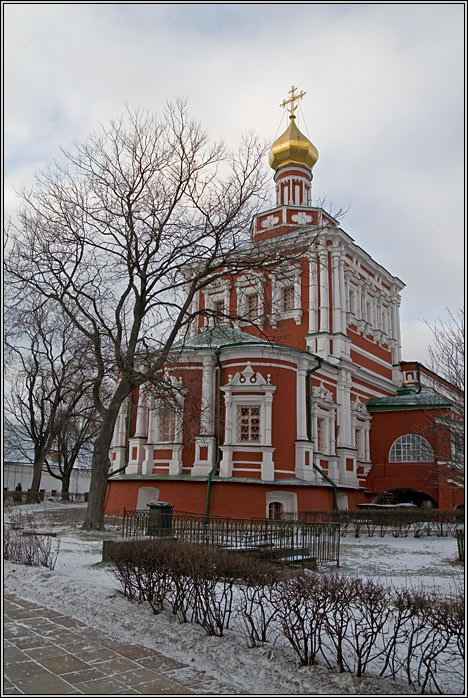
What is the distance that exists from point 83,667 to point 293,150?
3016 centimetres

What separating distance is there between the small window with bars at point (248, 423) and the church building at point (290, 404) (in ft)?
0.12

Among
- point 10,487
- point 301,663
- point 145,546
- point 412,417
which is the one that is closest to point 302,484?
point 412,417

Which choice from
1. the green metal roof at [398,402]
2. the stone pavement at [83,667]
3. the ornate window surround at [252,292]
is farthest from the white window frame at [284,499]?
the stone pavement at [83,667]

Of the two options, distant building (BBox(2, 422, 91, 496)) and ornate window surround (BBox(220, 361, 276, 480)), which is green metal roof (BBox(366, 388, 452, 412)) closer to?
ornate window surround (BBox(220, 361, 276, 480))

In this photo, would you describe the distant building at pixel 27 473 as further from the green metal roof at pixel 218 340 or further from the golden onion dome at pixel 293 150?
the golden onion dome at pixel 293 150

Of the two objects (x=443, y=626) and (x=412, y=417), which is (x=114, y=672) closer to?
(x=443, y=626)

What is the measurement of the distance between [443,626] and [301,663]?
1.31 metres

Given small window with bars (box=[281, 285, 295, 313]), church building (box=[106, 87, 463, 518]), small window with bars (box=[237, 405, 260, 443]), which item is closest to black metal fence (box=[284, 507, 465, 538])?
church building (box=[106, 87, 463, 518])

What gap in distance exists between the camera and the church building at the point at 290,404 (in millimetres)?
21344

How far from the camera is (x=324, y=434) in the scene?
82.4ft

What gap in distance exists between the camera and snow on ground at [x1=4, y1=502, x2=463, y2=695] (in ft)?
16.8

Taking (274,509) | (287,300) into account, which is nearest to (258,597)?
(274,509)

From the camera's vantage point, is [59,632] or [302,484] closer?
[59,632]

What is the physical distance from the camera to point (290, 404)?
2258 cm
